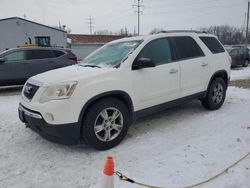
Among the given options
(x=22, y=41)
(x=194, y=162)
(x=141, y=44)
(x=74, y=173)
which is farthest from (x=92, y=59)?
(x=22, y=41)

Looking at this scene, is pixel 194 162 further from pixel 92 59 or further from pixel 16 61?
pixel 16 61

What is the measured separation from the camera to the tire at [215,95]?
587 centimetres

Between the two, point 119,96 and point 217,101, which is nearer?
point 119,96

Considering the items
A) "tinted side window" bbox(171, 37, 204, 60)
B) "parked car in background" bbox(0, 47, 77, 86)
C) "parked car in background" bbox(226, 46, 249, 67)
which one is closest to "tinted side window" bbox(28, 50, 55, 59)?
"parked car in background" bbox(0, 47, 77, 86)

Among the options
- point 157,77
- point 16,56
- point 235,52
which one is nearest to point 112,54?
point 157,77

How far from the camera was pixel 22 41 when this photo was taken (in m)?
30.3

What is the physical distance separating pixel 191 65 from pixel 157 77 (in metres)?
1.06

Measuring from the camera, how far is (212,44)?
19.8 feet

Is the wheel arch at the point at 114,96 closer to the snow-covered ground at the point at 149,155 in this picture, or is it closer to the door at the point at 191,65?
the snow-covered ground at the point at 149,155

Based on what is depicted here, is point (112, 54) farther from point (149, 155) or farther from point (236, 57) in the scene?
point (236, 57)

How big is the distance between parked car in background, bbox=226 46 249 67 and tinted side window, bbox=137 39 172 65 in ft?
49.3

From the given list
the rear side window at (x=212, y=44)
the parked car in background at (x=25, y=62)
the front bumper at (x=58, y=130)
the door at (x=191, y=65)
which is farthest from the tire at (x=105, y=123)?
the parked car in background at (x=25, y=62)

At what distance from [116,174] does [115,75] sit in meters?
1.56

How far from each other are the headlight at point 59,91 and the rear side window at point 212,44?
350cm
